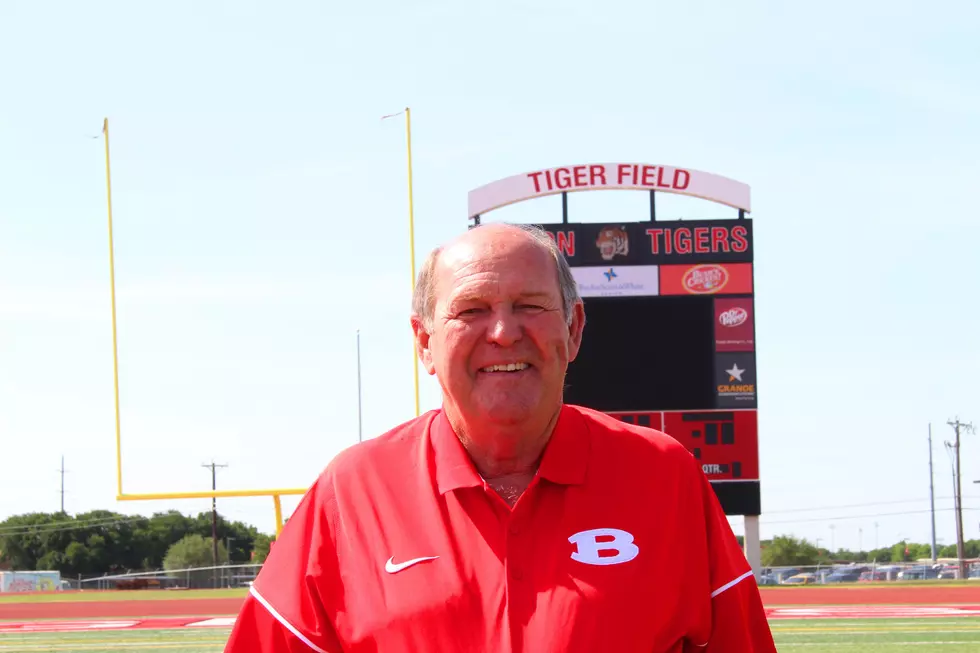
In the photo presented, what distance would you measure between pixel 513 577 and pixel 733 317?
16693 millimetres

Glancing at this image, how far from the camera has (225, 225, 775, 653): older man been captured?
2.23 metres

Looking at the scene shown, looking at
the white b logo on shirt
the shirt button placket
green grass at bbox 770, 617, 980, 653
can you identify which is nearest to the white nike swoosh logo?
the shirt button placket

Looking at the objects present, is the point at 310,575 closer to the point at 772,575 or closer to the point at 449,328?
the point at 449,328

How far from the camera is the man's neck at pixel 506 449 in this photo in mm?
2406

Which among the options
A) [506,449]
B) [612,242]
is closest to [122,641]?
[612,242]

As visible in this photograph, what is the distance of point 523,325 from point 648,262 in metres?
16.4

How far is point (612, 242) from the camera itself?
18.8 metres

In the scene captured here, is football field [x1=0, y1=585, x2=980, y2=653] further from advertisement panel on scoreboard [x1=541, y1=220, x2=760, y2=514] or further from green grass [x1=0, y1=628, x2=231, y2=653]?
advertisement panel on scoreboard [x1=541, y1=220, x2=760, y2=514]

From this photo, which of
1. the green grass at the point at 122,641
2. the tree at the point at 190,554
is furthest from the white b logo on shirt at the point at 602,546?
the tree at the point at 190,554

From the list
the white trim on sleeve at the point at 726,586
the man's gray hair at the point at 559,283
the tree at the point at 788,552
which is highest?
the man's gray hair at the point at 559,283

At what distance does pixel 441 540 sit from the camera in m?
2.29

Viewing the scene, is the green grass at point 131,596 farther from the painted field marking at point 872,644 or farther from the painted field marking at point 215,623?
the painted field marking at point 872,644

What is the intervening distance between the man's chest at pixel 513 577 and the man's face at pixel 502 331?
16cm

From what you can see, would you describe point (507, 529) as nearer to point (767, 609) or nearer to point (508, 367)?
point (508, 367)
